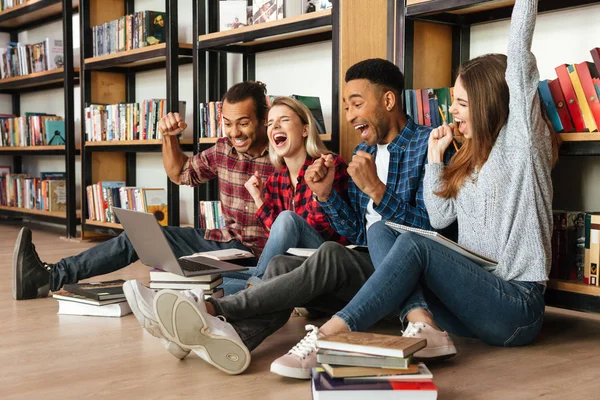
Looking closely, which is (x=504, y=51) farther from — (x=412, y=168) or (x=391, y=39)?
(x=412, y=168)

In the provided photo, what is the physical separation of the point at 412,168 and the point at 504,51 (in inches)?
31.5

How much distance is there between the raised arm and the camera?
2039mm

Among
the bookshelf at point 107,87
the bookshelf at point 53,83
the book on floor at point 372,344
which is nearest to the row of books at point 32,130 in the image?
the bookshelf at point 53,83

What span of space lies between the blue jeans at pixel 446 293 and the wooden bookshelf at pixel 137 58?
2523mm

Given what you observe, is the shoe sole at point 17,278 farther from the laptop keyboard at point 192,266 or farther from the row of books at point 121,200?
the row of books at point 121,200

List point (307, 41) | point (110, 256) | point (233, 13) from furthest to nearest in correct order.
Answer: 1. point (307, 41)
2. point (233, 13)
3. point (110, 256)

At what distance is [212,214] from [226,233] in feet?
2.44

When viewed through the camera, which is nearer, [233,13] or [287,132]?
[287,132]

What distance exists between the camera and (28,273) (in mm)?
2965

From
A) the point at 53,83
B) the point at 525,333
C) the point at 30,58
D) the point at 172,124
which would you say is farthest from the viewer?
the point at 53,83

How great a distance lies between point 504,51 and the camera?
2.93 meters

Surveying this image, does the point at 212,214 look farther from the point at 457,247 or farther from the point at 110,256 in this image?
the point at 457,247

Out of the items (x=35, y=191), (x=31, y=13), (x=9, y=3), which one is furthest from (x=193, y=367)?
(x=9, y=3)

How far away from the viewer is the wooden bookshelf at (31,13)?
17.8 ft
